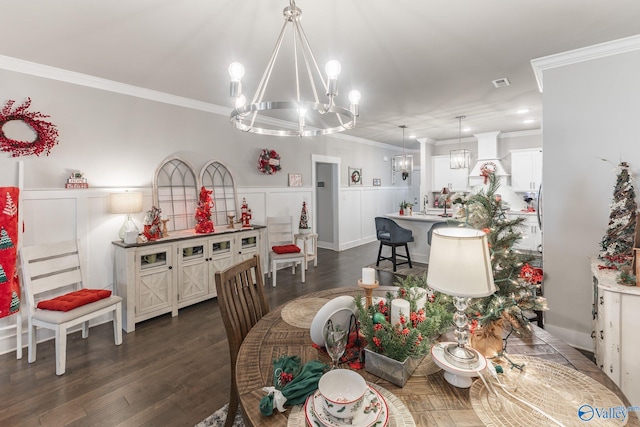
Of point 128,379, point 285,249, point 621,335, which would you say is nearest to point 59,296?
point 128,379

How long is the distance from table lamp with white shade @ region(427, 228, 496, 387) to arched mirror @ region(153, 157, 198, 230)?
3533mm

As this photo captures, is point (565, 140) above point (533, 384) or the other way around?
above

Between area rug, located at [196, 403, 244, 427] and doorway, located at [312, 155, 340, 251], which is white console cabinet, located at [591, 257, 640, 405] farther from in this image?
doorway, located at [312, 155, 340, 251]

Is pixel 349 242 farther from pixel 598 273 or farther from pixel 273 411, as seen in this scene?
pixel 273 411

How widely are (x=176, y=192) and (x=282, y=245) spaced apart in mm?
1806

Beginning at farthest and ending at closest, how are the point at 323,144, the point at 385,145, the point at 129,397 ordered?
the point at 385,145, the point at 323,144, the point at 129,397

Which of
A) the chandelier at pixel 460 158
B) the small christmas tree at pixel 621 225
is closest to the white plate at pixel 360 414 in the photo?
the small christmas tree at pixel 621 225

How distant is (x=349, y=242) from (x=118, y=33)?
5.67 m

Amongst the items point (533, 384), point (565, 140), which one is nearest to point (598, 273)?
point (565, 140)

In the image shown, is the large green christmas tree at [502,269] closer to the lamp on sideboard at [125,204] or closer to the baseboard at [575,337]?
the baseboard at [575,337]

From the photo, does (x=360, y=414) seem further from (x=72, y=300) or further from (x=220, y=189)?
(x=220, y=189)

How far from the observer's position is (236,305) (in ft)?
5.49

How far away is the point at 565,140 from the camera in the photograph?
108 inches

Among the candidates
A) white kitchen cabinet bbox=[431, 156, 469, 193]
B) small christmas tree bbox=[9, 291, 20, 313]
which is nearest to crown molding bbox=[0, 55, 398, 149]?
small christmas tree bbox=[9, 291, 20, 313]
